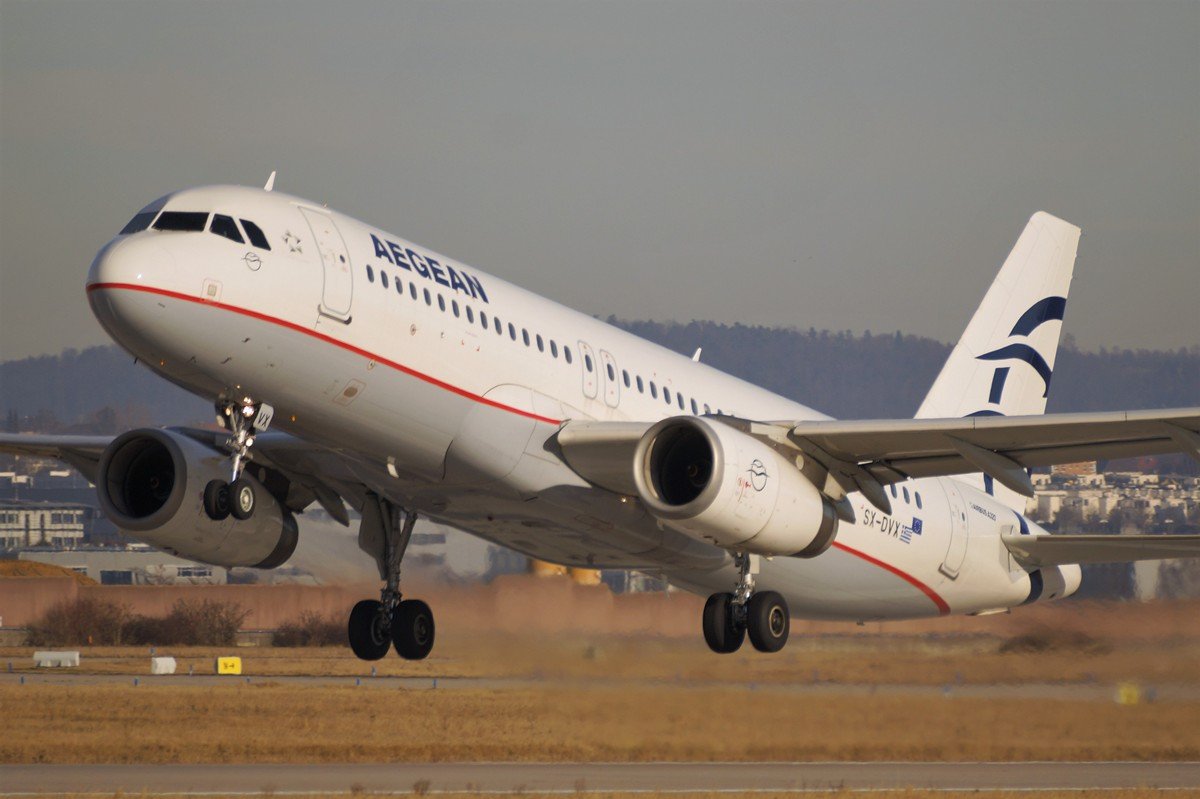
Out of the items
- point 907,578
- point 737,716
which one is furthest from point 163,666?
point 907,578

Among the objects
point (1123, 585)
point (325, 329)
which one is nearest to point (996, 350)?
point (1123, 585)

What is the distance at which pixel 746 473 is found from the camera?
80.0ft

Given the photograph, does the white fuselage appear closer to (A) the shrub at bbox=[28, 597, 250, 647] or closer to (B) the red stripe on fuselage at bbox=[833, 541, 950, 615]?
(B) the red stripe on fuselage at bbox=[833, 541, 950, 615]

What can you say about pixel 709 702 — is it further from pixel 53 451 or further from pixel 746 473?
pixel 53 451

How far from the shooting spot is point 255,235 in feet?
71.2

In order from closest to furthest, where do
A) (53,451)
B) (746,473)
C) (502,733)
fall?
(746,473), (53,451), (502,733)

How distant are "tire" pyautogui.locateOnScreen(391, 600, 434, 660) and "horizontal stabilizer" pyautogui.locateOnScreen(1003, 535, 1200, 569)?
10.8 m

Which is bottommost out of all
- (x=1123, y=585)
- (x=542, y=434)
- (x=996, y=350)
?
(x=1123, y=585)

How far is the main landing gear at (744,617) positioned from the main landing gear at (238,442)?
7.90 m

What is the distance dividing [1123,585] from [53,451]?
843 inches

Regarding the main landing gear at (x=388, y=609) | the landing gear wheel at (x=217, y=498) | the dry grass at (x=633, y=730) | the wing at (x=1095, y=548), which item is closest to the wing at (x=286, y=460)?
the main landing gear at (x=388, y=609)

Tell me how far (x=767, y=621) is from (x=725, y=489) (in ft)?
11.6

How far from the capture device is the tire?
94.7 feet

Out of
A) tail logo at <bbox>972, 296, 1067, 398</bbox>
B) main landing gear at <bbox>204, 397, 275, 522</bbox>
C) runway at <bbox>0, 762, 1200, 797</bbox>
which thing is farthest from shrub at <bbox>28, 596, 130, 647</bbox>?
main landing gear at <bbox>204, 397, 275, 522</bbox>
